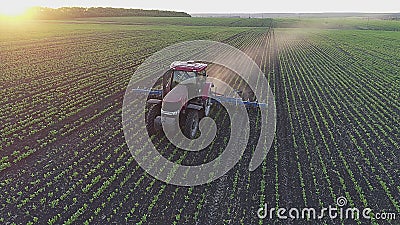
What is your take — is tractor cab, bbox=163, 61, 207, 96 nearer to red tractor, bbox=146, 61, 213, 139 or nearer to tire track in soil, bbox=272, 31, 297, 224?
red tractor, bbox=146, 61, 213, 139

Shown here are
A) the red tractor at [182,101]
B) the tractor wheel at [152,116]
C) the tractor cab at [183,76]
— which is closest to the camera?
the red tractor at [182,101]

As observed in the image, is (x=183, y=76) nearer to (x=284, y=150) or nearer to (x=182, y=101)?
(x=182, y=101)

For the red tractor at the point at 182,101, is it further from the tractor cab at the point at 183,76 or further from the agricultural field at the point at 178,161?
the agricultural field at the point at 178,161

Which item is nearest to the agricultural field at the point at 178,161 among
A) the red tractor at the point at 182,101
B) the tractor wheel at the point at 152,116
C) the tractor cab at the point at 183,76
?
the tractor wheel at the point at 152,116

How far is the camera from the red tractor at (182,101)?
8523 millimetres

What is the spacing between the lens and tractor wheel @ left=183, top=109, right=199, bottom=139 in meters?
8.80

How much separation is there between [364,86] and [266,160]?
11.2 meters

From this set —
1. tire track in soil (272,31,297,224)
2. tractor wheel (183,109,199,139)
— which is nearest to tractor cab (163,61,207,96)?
tractor wheel (183,109,199,139)

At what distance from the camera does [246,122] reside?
11.0m

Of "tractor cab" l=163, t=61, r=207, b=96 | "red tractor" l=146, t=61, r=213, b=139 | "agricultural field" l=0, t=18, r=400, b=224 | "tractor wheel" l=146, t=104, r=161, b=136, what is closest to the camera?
"agricultural field" l=0, t=18, r=400, b=224

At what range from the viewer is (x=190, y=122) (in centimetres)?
882

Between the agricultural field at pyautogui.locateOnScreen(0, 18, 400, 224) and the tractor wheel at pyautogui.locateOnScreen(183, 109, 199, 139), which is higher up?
the tractor wheel at pyautogui.locateOnScreen(183, 109, 199, 139)

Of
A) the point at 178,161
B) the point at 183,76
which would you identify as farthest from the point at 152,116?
the point at 178,161

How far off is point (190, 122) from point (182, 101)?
642 millimetres
